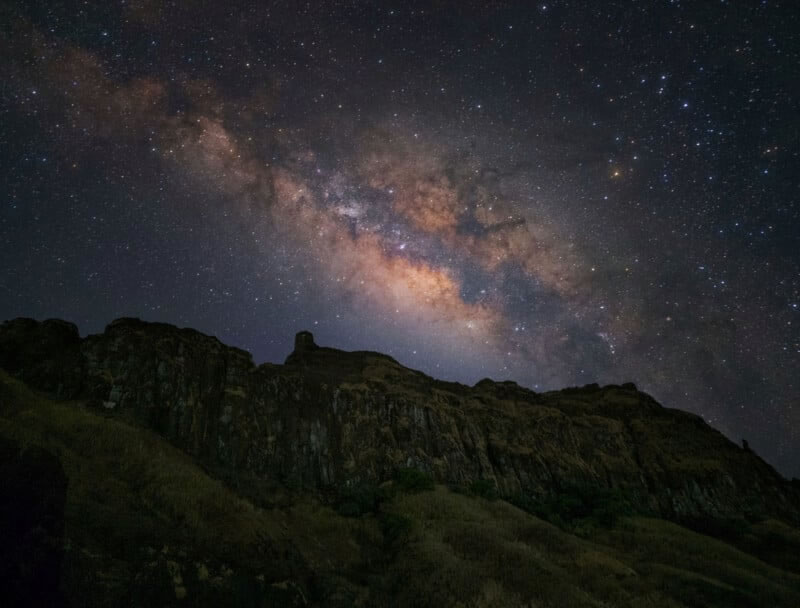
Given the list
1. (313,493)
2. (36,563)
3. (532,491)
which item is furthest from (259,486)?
(532,491)

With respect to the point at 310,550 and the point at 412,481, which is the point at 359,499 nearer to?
the point at 412,481

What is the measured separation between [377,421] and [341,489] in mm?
8939

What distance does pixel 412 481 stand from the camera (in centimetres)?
3497

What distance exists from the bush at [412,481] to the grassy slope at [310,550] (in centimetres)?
381

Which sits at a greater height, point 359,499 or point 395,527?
point 359,499

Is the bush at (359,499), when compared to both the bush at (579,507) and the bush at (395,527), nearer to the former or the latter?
the bush at (395,527)

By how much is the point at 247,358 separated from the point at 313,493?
13586 millimetres

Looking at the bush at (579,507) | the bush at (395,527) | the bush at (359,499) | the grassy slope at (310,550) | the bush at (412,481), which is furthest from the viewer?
the bush at (579,507)

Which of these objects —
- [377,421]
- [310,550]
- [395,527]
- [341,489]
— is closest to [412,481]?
[341,489]

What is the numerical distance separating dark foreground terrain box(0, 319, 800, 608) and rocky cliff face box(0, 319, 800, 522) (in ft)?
0.59

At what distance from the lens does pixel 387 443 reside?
41.0 metres

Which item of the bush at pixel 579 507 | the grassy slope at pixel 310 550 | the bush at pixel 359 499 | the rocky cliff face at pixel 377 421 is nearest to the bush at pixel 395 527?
the grassy slope at pixel 310 550

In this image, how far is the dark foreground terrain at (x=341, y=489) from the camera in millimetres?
12836

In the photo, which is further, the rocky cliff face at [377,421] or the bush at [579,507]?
the bush at [579,507]
